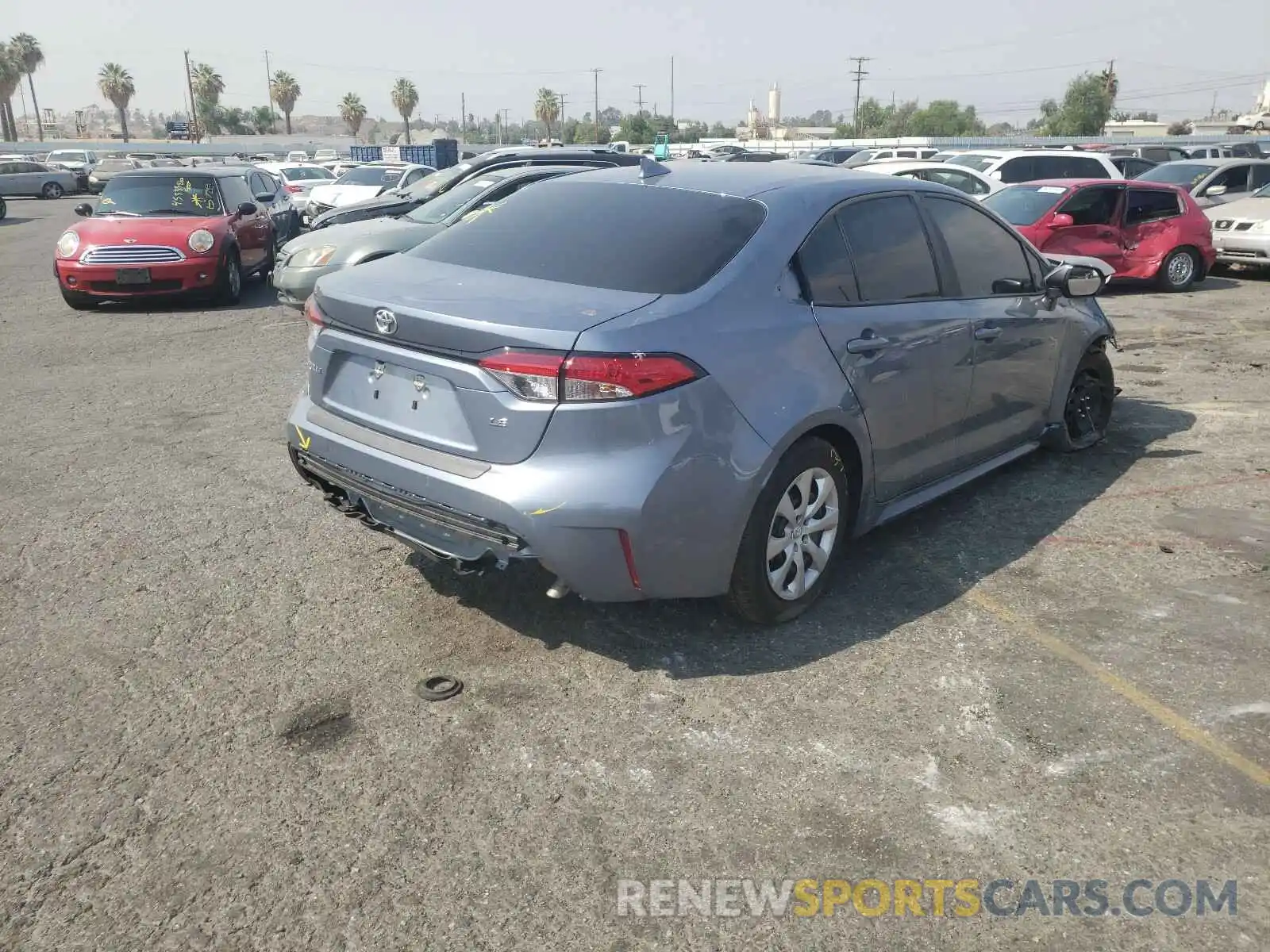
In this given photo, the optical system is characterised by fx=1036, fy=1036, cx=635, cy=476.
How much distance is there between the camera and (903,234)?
4570 mm

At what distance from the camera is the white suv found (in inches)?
640

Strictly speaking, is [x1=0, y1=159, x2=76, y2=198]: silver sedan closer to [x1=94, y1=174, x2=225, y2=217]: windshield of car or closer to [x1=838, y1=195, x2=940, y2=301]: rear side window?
[x1=94, y1=174, x2=225, y2=217]: windshield of car

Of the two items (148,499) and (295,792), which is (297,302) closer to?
(148,499)

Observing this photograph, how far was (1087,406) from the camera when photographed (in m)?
6.25

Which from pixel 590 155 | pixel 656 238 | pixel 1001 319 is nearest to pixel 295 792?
pixel 656 238

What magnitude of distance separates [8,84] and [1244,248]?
103 meters

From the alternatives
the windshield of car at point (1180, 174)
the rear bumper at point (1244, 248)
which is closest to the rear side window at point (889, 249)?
the rear bumper at point (1244, 248)

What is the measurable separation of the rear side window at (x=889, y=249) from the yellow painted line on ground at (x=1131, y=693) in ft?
4.42

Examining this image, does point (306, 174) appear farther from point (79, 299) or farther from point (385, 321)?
point (385, 321)

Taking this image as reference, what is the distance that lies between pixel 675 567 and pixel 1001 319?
2492 millimetres

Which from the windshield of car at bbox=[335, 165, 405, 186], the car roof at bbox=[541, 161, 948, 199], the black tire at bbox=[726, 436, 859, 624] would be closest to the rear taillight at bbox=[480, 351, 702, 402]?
the black tire at bbox=[726, 436, 859, 624]

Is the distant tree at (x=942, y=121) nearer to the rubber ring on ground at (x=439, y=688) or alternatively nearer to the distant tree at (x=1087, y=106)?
the distant tree at (x=1087, y=106)

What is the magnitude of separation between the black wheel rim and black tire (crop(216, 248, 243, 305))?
9.61 m

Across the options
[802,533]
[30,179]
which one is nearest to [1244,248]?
[802,533]
